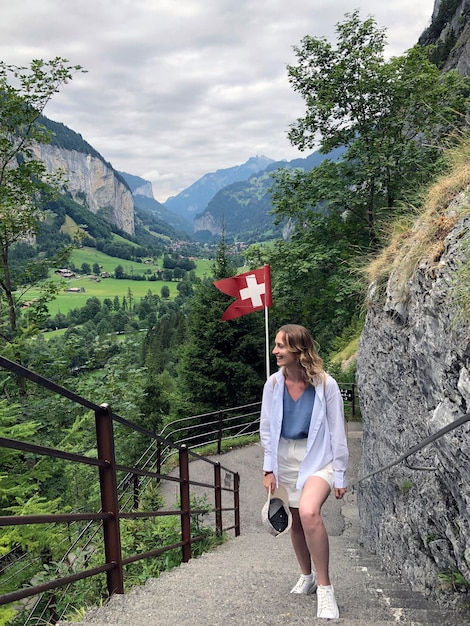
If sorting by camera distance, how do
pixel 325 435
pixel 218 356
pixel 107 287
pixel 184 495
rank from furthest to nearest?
1. pixel 107 287
2. pixel 218 356
3. pixel 184 495
4. pixel 325 435

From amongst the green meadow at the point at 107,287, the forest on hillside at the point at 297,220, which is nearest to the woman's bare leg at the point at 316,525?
the forest on hillside at the point at 297,220

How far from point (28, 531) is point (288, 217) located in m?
12.6

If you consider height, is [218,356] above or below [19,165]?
below

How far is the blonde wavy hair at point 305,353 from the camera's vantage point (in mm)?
2904

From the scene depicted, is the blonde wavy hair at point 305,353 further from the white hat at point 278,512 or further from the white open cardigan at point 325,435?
the white hat at point 278,512

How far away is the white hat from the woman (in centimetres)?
5

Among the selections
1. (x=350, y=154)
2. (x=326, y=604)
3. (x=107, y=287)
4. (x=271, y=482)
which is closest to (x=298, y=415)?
(x=271, y=482)

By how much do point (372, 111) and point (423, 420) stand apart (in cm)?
1184

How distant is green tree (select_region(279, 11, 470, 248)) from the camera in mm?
12938

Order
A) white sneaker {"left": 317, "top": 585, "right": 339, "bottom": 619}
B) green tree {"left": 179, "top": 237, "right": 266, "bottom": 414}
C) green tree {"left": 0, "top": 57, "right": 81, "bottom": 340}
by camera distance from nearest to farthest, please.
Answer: white sneaker {"left": 317, "top": 585, "right": 339, "bottom": 619}
green tree {"left": 0, "top": 57, "right": 81, "bottom": 340}
green tree {"left": 179, "top": 237, "right": 266, "bottom": 414}

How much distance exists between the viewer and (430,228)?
416 centimetres

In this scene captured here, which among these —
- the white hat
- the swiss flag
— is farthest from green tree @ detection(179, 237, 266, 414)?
the white hat

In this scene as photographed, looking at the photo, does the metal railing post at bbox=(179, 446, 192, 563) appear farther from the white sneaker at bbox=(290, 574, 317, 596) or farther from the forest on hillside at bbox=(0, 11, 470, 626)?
the forest on hillside at bbox=(0, 11, 470, 626)

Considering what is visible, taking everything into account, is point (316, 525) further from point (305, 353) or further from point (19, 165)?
point (19, 165)
